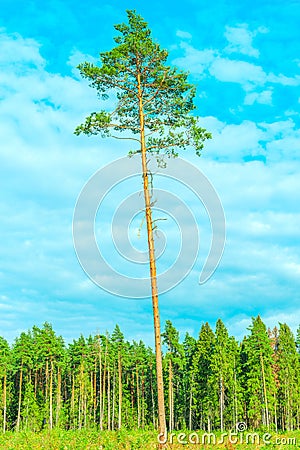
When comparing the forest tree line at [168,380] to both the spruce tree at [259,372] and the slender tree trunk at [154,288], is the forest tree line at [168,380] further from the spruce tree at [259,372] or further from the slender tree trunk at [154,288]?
the slender tree trunk at [154,288]

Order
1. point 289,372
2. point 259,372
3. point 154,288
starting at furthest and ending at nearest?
point 289,372 < point 259,372 < point 154,288

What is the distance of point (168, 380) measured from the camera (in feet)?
229

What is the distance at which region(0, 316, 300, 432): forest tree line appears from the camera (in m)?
61.2

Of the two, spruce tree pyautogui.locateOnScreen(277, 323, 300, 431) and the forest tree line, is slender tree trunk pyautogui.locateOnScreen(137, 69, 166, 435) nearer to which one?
the forest tree line

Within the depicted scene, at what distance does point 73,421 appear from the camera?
2972 inches

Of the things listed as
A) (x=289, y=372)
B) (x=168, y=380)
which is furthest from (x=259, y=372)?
(x=168, y=380)

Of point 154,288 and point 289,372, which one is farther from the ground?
point 154,288

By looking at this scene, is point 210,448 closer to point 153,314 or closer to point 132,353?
point 153,314

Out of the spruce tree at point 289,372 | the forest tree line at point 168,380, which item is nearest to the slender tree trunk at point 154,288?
the forest tree line at point 168,380

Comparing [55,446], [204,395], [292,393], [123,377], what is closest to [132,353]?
[123,377]

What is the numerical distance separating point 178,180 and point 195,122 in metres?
2.88

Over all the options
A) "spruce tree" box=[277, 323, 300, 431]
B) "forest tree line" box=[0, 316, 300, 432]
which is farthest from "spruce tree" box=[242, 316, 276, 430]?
"spruce tree" box=[277, 323, 300, 431]

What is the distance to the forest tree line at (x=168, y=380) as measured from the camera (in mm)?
61156

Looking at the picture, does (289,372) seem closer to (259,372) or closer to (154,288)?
(259,372)
